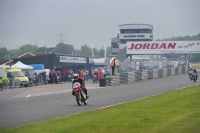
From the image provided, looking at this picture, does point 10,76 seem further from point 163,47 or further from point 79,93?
point 163,47

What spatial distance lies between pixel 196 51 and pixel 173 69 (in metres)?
17.1

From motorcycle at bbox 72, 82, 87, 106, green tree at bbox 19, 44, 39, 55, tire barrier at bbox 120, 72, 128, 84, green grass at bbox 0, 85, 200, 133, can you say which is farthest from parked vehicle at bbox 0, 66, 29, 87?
green tree at bbox 19, 44, 39, 55

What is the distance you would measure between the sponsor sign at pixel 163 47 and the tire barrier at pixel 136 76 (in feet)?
46.9

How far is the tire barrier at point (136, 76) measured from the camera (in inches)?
1497

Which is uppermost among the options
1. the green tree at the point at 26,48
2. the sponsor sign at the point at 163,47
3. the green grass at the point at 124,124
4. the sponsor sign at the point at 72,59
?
the green tree at the point at 26,48

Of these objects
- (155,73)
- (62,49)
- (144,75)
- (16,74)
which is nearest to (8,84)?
(16,74)

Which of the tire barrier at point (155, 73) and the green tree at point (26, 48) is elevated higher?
the green tree at point (26, 48)

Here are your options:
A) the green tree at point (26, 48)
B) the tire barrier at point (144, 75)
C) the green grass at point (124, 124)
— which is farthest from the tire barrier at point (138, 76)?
the green tree at point (26, 48)

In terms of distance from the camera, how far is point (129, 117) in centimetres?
1371

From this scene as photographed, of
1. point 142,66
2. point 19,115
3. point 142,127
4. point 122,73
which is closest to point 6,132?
point 142,127

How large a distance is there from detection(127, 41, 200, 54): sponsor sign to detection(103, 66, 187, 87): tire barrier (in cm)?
1428

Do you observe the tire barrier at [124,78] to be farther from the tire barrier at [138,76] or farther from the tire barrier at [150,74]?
the tire barrier at [150,74]

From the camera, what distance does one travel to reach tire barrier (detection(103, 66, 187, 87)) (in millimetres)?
38031

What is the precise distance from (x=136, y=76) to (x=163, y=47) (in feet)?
106
